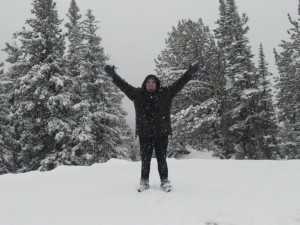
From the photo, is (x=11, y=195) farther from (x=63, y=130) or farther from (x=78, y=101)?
(x=78, y=101)

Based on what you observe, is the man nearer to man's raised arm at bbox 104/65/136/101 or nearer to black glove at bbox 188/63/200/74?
man's raised arm at bbox 104/65/136/101

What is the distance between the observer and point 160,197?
6.58 metres

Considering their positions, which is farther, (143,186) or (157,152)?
(157,152)

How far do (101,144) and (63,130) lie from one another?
474cm

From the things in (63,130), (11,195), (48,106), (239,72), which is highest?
(239,72)

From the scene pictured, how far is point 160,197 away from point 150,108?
5.37ft

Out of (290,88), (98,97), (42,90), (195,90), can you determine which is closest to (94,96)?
(98,97)

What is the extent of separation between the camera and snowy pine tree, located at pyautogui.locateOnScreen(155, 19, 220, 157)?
27281 mm

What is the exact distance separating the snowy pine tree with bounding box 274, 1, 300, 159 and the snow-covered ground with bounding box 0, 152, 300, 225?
88.6 ft

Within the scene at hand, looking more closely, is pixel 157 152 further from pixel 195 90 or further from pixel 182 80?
pixel 195 90

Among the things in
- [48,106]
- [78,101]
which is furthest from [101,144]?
[48,106]

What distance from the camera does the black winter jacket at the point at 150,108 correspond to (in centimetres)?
701

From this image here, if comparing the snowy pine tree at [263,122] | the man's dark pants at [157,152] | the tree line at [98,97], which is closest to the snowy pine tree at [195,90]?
the tree line at [98,97]

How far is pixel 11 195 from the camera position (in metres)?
7.31
